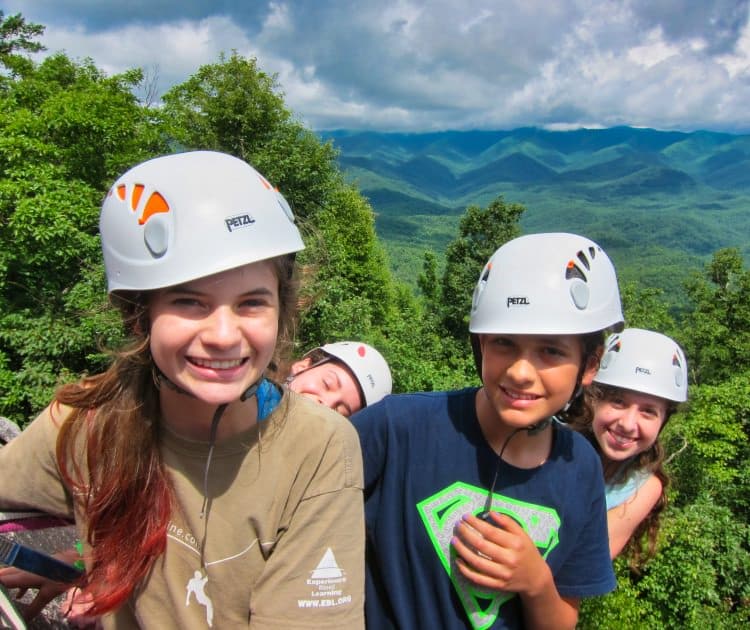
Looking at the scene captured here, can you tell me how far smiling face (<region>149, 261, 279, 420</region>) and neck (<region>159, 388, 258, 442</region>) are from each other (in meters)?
0.15

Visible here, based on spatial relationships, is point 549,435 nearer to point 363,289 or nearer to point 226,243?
point 226,243

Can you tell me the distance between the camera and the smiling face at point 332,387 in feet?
11.5

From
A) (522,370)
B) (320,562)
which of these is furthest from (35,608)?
(522,370)

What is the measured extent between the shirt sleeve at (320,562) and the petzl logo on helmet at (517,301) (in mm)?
926

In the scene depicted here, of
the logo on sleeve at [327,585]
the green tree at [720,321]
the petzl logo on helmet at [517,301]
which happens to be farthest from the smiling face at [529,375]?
the green tree at [720,321]

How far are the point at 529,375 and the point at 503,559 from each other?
683mm

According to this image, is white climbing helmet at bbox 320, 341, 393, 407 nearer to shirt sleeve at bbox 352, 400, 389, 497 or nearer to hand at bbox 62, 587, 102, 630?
shirt sleeve at bbox 352, 400, 389, 497

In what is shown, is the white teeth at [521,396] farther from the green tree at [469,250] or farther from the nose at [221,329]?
the green tree at [469,250]

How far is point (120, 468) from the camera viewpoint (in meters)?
1.64

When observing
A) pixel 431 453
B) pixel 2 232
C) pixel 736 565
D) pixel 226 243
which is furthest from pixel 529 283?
pixel 736 565

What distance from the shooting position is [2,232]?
14633 mm

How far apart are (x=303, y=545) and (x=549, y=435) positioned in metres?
1.15

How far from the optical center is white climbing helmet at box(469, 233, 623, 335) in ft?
6.84

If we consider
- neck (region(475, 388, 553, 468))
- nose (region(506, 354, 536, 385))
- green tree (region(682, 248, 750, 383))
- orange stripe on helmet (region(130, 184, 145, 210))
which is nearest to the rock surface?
orange stripe on helmet (region(130, 184, 145, 210))
